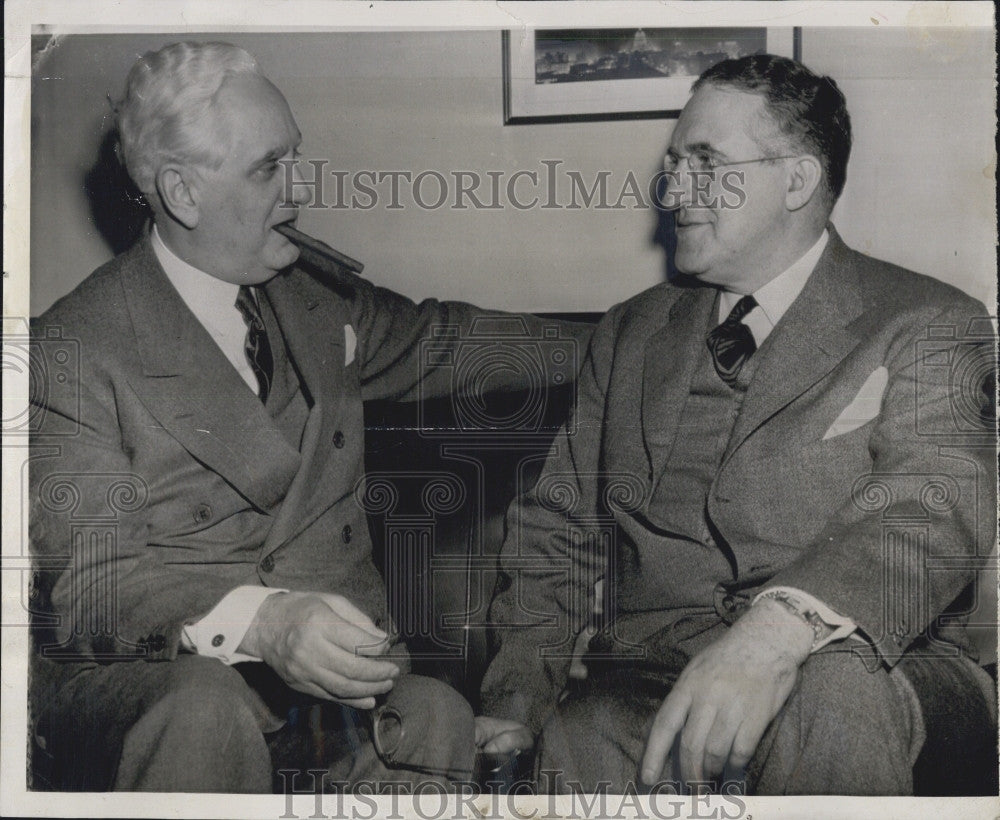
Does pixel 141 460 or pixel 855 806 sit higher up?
pixel 141 460

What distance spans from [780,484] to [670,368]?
40 cm

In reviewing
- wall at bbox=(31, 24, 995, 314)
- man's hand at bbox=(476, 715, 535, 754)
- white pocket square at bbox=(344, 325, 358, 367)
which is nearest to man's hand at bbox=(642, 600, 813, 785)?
man's hand at bbox=(476, 715, 535, 754)

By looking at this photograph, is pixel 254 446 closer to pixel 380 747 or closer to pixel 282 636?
pixel 282 636

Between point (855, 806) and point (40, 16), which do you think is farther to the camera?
point (40, 16)

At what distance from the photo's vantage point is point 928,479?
3004 mm

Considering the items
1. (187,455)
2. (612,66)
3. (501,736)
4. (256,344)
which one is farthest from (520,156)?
(501,736)

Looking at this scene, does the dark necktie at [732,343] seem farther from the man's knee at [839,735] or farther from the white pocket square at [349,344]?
the white pocket square at [349,344]

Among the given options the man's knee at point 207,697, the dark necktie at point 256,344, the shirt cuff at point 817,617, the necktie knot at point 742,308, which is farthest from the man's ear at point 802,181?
the man's knee at point 207,697

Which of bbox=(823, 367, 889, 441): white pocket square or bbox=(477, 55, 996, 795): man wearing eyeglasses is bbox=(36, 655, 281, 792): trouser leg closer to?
bbox=(477, 55, 996, 795): man wearing eyeglasses

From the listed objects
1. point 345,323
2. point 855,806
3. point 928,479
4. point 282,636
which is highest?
point 345,323

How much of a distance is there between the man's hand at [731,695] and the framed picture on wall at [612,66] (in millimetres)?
1318

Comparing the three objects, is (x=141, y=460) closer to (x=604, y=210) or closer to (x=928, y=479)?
(x=604, y=210)

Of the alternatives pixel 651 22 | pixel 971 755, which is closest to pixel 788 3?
pixel 651 22

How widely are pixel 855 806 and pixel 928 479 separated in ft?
2.71
